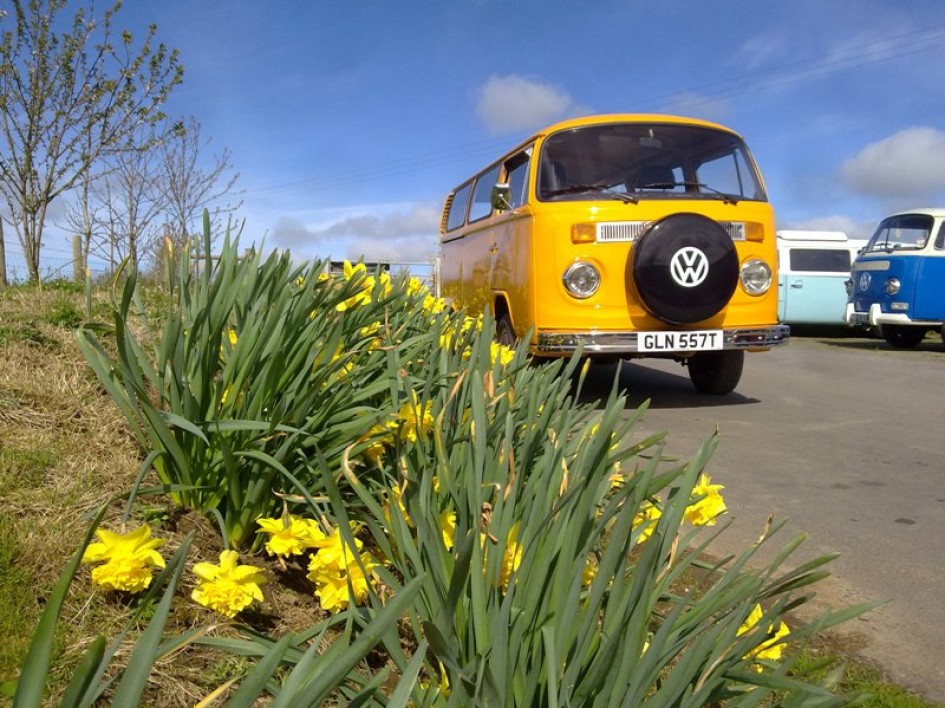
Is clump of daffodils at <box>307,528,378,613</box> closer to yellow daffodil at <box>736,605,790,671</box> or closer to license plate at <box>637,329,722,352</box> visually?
yellow daffodil at <box>736,605,790,671</box>

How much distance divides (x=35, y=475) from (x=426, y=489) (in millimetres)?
1067

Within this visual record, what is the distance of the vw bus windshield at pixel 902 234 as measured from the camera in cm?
1256

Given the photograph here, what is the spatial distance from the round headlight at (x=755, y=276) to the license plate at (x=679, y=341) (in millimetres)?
460

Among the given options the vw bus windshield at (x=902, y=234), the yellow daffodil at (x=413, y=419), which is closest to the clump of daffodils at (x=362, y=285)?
the yellow daffodil at (x=413, y=419)

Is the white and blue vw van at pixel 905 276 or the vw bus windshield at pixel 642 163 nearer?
the vw bus windshield at pixel 642 163

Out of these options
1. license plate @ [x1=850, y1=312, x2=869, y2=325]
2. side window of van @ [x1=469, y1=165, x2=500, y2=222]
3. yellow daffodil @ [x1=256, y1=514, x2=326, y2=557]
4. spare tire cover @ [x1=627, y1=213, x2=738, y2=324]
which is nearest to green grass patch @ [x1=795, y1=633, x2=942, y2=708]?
yellow daffodil @ [x1=256, y1=514, x2=326, y2=557]

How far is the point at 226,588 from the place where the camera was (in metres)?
1.49

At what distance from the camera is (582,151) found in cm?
634

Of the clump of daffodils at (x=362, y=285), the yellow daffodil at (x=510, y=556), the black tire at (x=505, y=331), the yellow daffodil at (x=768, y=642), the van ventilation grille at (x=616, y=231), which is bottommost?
the yellow daffodil at (x=768, y=642)

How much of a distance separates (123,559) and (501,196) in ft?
17.7

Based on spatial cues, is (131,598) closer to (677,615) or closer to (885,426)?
(677,615)

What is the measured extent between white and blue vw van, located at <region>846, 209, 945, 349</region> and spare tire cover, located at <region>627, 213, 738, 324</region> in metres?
8.18

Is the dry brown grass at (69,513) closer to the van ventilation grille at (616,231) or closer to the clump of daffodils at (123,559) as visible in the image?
the clump of daffodils at (123,559)

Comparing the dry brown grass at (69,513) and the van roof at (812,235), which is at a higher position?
the van roof at (812,235)
